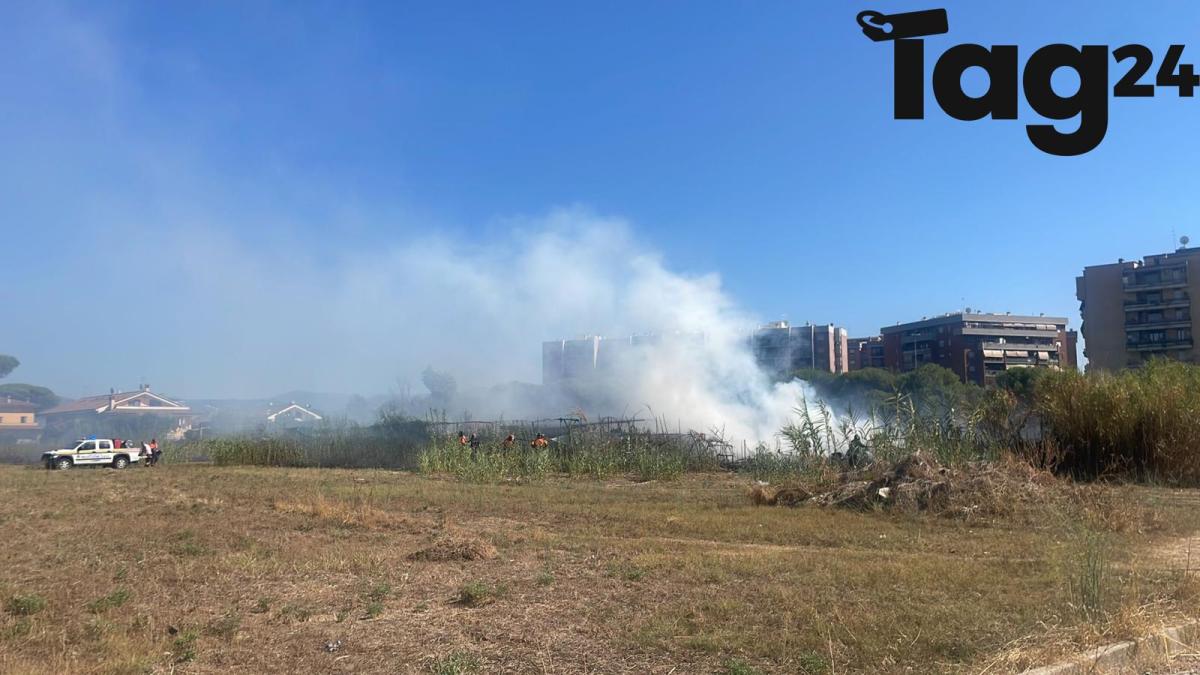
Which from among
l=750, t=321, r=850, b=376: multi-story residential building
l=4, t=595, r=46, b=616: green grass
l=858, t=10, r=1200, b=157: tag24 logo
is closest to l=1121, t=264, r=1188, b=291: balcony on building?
l=750, t=321, r=850, b=376: multi-story residential building

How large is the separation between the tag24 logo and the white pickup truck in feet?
116

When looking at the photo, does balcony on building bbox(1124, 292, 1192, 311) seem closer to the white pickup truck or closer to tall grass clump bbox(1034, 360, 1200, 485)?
tall grass clump bbox(1034, 360, 1200, 485)

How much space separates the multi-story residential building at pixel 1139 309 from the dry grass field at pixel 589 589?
80.2m

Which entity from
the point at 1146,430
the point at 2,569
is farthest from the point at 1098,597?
the point at 1146,430

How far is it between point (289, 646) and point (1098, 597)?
221 inches

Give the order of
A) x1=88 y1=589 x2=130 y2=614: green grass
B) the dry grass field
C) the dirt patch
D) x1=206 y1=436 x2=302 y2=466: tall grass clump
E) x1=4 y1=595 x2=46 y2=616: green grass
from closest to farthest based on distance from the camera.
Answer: the dry grass field < x1=4 y1=595 x2=46 y2=616: green grass < x1=88 y1=589 x2=130 y2=614: green grass < the dirt patch < x1=206 y1=436 x2=302 y2=466: tall grass clump

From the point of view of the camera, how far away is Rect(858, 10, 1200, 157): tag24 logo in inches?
320

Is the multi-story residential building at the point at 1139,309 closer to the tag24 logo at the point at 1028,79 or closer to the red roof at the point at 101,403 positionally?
the tag24 logo at the point at 1028,79

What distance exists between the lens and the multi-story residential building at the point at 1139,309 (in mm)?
78312

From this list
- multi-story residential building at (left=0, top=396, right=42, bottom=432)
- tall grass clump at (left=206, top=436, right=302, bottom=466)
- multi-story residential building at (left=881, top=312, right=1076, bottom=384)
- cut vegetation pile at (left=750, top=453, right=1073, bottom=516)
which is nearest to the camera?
cut vegetation pile at (left=750, top=453, right=1073, bottom=516)

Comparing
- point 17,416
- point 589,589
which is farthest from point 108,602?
point 17,416

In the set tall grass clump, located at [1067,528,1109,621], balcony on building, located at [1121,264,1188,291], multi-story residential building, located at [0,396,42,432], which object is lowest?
tall grass clump, located at [1067,528,1109,621]

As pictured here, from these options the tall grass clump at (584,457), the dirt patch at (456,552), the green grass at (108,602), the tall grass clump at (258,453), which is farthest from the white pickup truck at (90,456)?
the green grass at (108,602)

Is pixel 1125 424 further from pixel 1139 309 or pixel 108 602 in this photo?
pixel 1139 309
